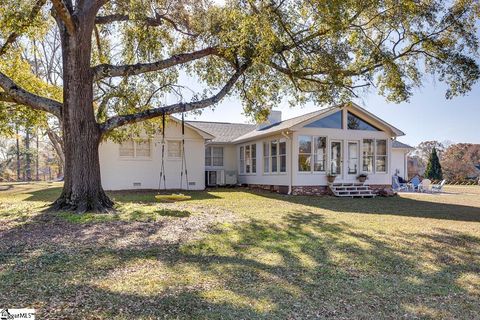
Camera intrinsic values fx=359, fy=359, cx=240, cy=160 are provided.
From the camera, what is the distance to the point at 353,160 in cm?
1719

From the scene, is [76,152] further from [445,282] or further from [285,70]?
[445,282]

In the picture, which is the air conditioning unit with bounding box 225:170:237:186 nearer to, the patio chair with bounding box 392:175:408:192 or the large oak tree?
the large oak tree

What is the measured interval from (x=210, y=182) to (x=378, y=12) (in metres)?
14.2

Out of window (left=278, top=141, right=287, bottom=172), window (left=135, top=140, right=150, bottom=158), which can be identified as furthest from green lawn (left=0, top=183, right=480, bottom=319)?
window (left=135, top=140, right=150, bottom=158)

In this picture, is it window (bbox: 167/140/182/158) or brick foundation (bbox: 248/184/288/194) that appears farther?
window (bbox: 167/140/182/158)

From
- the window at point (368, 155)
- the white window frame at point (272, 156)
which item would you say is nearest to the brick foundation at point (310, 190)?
the white window frame at point (272, 156)

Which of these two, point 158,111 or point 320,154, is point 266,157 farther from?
point 158,111

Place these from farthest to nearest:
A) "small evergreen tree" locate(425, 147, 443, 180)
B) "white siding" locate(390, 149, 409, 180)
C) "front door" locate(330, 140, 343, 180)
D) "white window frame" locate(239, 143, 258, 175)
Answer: "small evergreen tree" locate(425, 147, 443, 180) → "white siding" locate(390, 149, 409, 180) → "white window frame" locate(239, 143, 258, 175) → "front door" locate(330, 140, 343, 180)

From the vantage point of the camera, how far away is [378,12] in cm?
1042

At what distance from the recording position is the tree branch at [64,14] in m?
8.32

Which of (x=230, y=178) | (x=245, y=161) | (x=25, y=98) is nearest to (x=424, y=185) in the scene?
(x=245, y=161)

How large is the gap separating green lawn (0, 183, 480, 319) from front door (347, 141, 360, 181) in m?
8.24

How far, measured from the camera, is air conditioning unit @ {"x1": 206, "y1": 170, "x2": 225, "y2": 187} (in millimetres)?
22000

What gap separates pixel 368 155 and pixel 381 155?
74 cm
